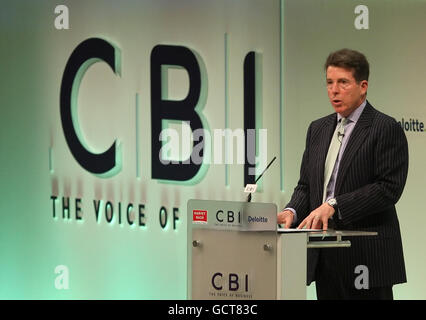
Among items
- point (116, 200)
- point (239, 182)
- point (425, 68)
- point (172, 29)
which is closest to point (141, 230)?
point (116, 200)

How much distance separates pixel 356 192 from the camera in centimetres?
383

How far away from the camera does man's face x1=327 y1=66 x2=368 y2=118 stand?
4031mm

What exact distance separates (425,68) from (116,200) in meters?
2.10

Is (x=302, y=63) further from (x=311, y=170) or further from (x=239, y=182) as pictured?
(x=311, y=170)

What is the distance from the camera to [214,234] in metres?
3.59

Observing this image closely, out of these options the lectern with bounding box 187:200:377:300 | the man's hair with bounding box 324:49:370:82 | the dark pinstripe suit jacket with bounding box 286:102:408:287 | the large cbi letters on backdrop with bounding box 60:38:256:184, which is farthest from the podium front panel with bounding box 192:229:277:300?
the large cbi letters on backdrop with bounding box 60:38:256:184

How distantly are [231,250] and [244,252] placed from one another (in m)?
0.06

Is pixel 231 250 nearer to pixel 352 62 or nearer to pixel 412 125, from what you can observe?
pixel 352 62

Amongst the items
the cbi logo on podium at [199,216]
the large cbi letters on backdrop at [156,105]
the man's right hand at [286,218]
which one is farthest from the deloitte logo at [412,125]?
the cbi logo on podium at [199,216]

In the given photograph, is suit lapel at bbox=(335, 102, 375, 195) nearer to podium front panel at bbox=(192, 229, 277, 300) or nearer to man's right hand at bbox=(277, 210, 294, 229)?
man's right hand at bbox=(277, 210, 294, 229)

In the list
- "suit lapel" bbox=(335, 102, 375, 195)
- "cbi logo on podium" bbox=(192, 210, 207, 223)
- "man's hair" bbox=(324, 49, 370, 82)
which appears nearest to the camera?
"cbi logo on podium" bbox=(192, 210, 207, 223)

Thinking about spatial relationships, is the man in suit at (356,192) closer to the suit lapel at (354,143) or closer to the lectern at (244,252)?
the suit lapel at (354,143)
